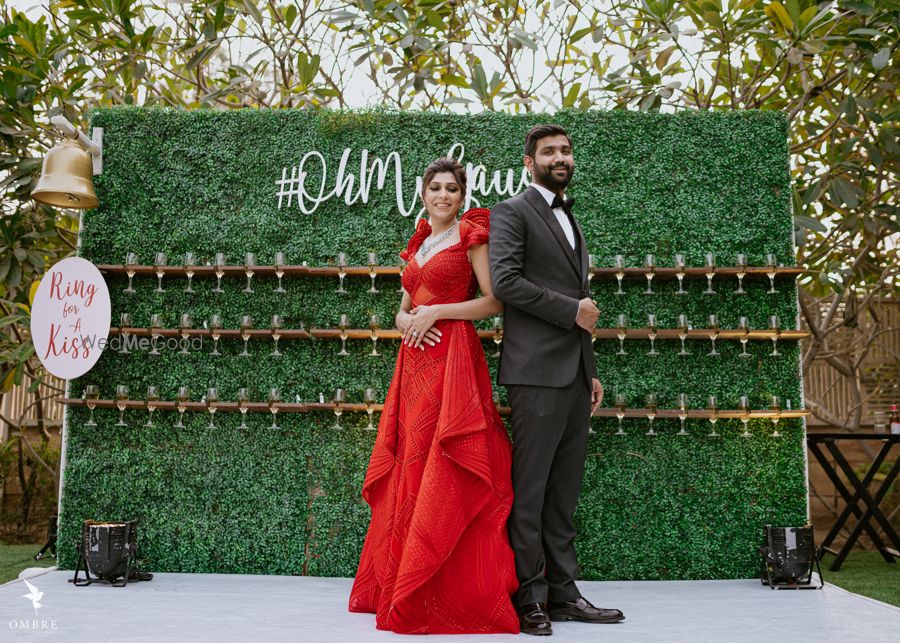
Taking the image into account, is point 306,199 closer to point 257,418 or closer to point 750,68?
point 257,418

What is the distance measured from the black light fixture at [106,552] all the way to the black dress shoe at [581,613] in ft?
6.99

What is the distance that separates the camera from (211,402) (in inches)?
159

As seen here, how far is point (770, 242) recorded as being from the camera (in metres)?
4.18

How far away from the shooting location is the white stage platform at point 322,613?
269 cm

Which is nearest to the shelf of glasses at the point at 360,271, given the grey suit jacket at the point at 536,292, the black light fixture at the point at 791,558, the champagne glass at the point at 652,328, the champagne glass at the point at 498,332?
the champagne glass at the point at 652,328

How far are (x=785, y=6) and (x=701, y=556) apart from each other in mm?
3177

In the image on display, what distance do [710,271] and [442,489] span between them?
2008 mm

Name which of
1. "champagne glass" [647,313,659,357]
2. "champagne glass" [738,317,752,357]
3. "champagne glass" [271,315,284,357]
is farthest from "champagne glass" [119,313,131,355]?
"champagne glass" [738,317,752,357]

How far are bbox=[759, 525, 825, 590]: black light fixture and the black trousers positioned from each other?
4.32 ft

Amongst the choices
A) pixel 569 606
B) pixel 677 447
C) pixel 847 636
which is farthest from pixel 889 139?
pixel 569 606

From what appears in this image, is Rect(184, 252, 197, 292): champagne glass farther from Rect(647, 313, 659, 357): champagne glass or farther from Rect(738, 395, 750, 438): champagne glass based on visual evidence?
Rect(738, 395, 750, 438): champagne glass

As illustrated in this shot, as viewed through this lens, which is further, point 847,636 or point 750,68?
point 750,68

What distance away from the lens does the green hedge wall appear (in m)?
4.02

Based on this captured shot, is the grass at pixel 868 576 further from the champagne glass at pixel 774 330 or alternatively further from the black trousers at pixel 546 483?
the black trousers at pixel 546 483
